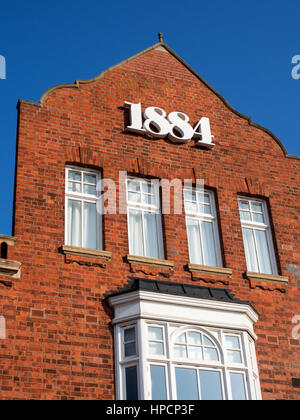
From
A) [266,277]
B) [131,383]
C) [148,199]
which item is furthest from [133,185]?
[131,383]

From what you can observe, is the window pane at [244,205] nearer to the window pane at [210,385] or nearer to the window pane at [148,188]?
the window pane at [148,188]

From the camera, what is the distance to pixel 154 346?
13695 millimetres

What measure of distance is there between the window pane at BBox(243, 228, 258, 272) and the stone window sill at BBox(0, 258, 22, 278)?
5.73 metres

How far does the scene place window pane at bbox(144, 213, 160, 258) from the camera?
15.7 meters

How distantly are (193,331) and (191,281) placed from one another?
1457 millimetres

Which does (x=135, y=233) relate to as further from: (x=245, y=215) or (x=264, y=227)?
(x=264, y=227)

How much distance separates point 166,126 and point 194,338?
5.75 m

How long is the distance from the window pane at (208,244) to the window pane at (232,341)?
2139mm

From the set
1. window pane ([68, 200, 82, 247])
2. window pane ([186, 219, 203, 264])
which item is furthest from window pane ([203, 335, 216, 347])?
window pane ([68, 200, 82, 247])

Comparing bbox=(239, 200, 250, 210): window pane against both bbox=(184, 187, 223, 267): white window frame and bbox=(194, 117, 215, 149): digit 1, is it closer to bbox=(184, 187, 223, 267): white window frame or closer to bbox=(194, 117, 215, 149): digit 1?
bbox=(184, 187, 223, 267): white window frame

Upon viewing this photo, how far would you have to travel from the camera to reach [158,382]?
43.5 ft

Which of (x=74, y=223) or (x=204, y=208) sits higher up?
(x=204, y=208)

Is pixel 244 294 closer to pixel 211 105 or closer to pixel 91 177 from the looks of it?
pixel 91 177
